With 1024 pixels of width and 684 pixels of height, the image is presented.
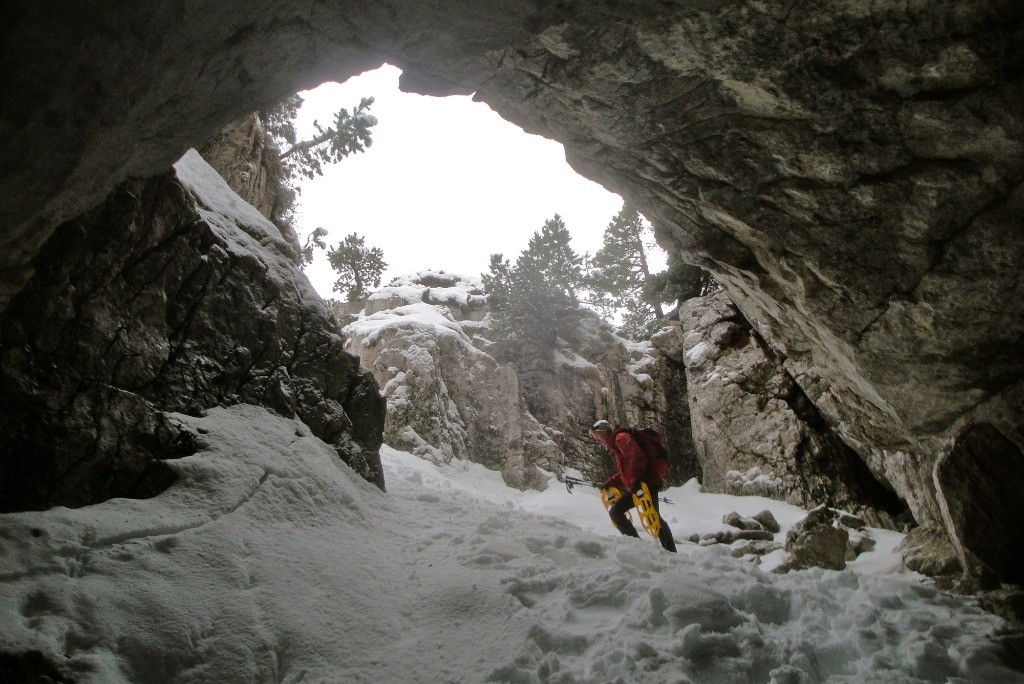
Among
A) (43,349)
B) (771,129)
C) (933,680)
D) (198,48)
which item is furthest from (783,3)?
(43,349)

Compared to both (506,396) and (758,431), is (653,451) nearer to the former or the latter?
(758,431)

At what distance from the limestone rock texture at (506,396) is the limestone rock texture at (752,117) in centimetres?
1120

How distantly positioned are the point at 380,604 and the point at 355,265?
2616 cm

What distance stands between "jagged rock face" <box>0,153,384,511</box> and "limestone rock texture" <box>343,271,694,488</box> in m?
7.62

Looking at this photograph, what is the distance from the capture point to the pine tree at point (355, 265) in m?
27.8

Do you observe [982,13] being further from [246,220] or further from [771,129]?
[246,220]

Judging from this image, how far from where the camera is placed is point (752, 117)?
5.51 metres

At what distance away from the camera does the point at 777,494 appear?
Answer: 11789 mm

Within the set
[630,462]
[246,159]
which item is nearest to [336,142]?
[246,159]

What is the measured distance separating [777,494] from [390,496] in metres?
9.94

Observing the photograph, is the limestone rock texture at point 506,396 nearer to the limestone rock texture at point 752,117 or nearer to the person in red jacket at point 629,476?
the person in red jacket at point 629,476

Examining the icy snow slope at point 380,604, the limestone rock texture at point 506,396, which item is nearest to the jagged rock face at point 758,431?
the limestone rock texture at point 506,396

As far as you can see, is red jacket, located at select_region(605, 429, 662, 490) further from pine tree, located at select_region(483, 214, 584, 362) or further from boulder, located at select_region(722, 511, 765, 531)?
pine tree, located at select_region(483, 214, 584, 362)

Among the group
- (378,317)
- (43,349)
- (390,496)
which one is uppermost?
(378,317)
